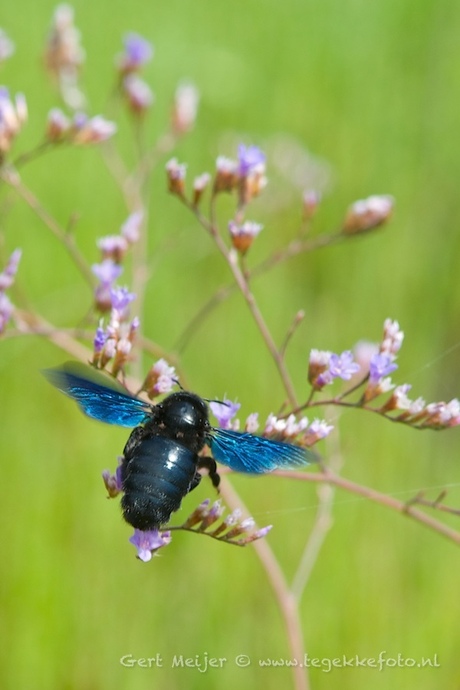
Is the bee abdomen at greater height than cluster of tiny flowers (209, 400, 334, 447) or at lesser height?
lesser

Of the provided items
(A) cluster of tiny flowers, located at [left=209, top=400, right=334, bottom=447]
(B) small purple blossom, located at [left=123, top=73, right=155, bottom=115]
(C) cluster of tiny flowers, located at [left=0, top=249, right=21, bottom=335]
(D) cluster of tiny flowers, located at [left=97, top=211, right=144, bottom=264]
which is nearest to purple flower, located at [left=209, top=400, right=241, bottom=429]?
(A) cluster of tiny flowers, located at [left=209, top=400, right=334, bottom=447]

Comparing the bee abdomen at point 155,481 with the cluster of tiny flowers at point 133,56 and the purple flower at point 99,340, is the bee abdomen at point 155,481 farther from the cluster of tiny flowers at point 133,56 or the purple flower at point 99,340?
the cluster of tiny flowers at point 133,56

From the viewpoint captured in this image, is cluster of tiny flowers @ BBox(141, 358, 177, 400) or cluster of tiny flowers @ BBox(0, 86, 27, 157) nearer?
cluster of tiny flowers @ BBox(141, 358, 177, 400)

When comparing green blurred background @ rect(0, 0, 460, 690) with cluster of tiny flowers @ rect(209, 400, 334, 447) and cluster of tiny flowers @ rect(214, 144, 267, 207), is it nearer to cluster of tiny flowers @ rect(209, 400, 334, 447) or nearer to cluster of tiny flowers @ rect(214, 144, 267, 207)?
cluster of tiny flowers @ rect(214, 144, 267, 207)

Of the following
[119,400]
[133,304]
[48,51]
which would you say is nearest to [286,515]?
[133,304]

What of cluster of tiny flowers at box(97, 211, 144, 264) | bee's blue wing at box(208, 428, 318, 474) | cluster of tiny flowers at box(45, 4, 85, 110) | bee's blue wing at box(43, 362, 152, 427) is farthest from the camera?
Answer: cluster of tiny flowers at box(45, 4, 85, 110)

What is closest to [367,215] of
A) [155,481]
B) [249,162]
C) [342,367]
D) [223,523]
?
[249,162]

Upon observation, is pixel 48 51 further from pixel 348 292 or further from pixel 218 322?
pixel 348 292

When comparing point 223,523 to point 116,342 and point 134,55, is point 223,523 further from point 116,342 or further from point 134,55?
point 134,55
